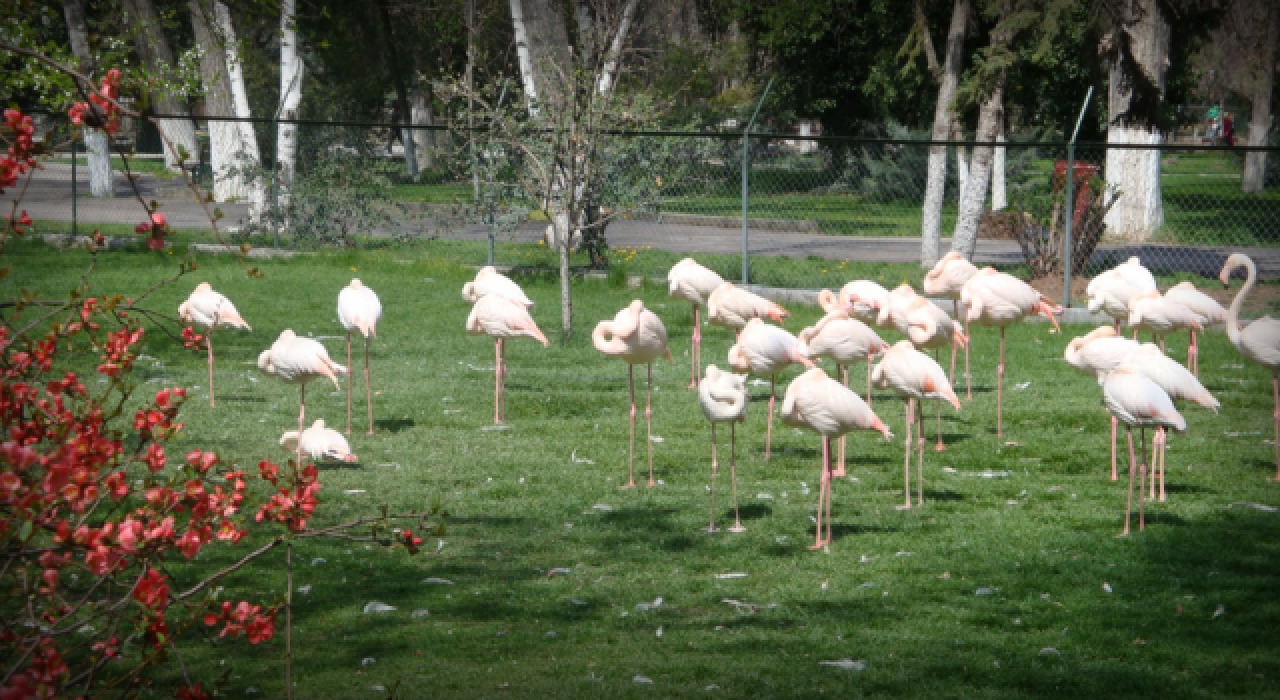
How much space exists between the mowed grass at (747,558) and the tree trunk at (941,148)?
5542 millimetres

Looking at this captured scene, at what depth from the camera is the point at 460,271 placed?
18078 mm

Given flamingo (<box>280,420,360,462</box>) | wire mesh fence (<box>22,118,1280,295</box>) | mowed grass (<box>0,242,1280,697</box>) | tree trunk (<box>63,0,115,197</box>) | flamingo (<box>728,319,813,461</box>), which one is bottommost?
mowed grass (<box>0,242,1280,697</box>)

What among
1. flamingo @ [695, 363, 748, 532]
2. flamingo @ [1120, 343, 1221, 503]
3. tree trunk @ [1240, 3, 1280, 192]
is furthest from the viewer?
tree trunk @ [1240, 3, 1280, 192]

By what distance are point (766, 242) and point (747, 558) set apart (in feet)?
53.0

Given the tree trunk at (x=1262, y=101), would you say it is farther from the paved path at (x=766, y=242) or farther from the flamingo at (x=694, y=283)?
the flamingo at (x=694, y=283)

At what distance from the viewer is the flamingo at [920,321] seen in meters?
9.48

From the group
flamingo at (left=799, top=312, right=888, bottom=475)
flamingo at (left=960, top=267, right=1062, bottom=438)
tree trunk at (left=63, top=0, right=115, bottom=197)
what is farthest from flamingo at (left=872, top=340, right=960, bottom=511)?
tree trunk at (left=63, top=0, right=115, bottom=197)

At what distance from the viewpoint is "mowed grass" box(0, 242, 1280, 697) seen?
536 centimetres

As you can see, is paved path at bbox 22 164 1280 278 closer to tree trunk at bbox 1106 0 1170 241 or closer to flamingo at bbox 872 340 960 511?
tree trunk at bbox 1106 0 1170 241

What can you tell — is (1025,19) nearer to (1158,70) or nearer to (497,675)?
(1158,70)

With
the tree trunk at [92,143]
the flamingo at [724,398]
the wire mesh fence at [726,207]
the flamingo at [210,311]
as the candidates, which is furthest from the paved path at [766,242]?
the flamingo at [724,398]

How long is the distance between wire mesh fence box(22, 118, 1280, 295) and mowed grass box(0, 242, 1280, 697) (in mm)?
4182

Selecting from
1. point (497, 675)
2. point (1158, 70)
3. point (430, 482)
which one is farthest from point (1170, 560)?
point (1158, 70)

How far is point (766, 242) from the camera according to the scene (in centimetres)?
2278
